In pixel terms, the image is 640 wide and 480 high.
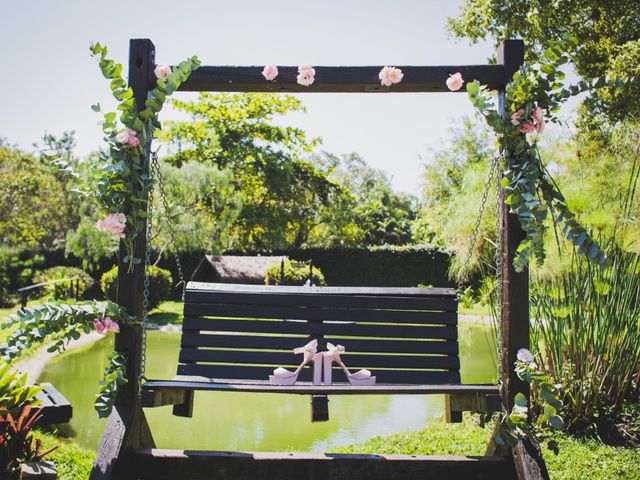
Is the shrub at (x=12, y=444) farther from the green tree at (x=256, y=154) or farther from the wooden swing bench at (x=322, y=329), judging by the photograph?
the green tree at (x=256, y=154)

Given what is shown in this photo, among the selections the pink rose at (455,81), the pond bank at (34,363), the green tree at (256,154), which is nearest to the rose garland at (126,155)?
the pink rose at (455,81)

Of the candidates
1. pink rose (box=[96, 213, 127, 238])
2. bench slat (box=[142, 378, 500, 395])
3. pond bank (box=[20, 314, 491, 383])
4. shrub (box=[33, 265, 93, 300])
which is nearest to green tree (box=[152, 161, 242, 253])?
shrub (box=[33, 265, 93, 300])

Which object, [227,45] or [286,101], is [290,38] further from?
[286,101]

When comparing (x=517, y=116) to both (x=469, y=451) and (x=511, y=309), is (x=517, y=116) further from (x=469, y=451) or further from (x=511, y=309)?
(x=469, y=451)

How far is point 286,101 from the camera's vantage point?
1881 centimetres

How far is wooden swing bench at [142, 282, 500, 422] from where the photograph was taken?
3.16 metres

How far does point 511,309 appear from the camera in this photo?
109 inches

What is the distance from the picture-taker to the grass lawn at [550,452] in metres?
3.38

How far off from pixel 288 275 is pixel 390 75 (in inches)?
365

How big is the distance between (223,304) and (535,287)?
8.10 ft

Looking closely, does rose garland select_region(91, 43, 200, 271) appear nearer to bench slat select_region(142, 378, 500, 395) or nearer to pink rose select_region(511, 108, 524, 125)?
bench slat select_region(142, 378, 500, 395)

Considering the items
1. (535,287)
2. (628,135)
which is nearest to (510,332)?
(535,287)

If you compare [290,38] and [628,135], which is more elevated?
[290,38]

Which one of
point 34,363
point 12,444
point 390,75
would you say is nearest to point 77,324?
point 12,444
